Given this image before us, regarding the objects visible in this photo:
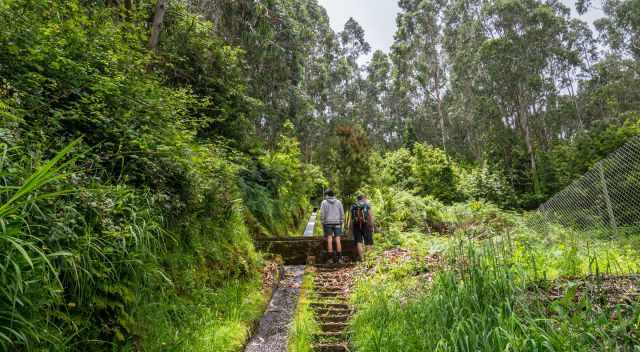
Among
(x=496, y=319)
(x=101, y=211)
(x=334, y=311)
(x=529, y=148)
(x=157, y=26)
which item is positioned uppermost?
(x=529, y=148)

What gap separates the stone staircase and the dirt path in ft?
1.15

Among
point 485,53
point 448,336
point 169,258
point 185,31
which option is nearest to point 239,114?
point 185,31

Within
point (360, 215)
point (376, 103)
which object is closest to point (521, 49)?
point (376, 103)

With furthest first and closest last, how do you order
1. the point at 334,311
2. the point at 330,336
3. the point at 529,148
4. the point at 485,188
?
the point at 529,148, the point at 485,188, the point at 334,311, the point at 330,336

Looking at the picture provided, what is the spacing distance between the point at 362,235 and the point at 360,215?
1.41 feet

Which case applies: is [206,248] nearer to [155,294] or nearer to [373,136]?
[155,294]

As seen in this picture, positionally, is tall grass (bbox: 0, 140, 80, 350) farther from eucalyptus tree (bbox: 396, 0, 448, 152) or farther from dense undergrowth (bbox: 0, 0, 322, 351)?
eucalyptus tree (bbox: 396, 0, 448, 152)

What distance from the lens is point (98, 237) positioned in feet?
7.77

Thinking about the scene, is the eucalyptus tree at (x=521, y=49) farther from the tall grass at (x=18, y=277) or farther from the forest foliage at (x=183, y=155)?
the tall grass at (x=18, y=277)

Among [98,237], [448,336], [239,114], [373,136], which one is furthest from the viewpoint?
[373,136]

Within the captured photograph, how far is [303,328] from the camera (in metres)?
3.97

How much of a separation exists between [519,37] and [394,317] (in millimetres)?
28935

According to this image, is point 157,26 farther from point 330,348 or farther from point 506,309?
point 506,309

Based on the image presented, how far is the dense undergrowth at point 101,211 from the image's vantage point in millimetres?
1900
